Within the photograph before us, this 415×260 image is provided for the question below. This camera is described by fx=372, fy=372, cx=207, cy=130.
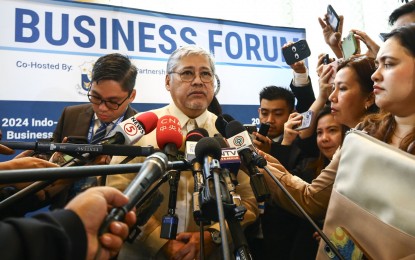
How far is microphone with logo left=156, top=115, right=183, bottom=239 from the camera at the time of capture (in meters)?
1.01

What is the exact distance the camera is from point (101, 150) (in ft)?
3.29

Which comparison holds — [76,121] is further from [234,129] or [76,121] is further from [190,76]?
[234,129]

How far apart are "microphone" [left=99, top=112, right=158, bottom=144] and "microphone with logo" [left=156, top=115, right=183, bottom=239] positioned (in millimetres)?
84

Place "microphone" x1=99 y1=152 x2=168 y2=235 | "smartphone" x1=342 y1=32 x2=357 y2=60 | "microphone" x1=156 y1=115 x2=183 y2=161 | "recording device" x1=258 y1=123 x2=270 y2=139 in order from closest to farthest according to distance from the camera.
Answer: "microphone" x1=99 y1=152 x2=168 y2=235 → "microphone" x1=156 y1=115 x2=183 y2=161 → "recording device" x1=258 y1=123 x2=270 y2=139 → "smartphone" x1=342 y1=32 x2=357 y2=60

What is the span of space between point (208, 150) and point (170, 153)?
23 centimetres

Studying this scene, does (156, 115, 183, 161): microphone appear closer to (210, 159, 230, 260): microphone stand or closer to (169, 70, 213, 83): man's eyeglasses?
(210, 159, 230, 260): microphone stand

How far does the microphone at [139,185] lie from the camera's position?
1.94 ft

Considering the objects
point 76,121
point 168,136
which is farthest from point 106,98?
point 168,136

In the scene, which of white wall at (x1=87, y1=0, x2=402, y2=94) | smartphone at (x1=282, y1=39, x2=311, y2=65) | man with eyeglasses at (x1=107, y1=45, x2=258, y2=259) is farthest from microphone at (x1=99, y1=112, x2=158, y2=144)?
white wall at (x1=87, y1=0, x2=402, y2=94)

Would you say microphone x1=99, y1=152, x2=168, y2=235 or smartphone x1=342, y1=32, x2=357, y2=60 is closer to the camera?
microphone x1=99, y1=152, x2=168, y2=235

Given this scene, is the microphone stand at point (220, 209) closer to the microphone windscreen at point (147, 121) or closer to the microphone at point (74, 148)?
the microphone at point (74, 148)

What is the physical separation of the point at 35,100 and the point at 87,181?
144cm

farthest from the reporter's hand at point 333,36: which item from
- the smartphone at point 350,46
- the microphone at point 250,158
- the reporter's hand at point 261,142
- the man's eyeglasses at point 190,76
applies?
the microphone at point 250,158

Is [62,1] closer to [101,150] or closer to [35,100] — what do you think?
[35,100]
